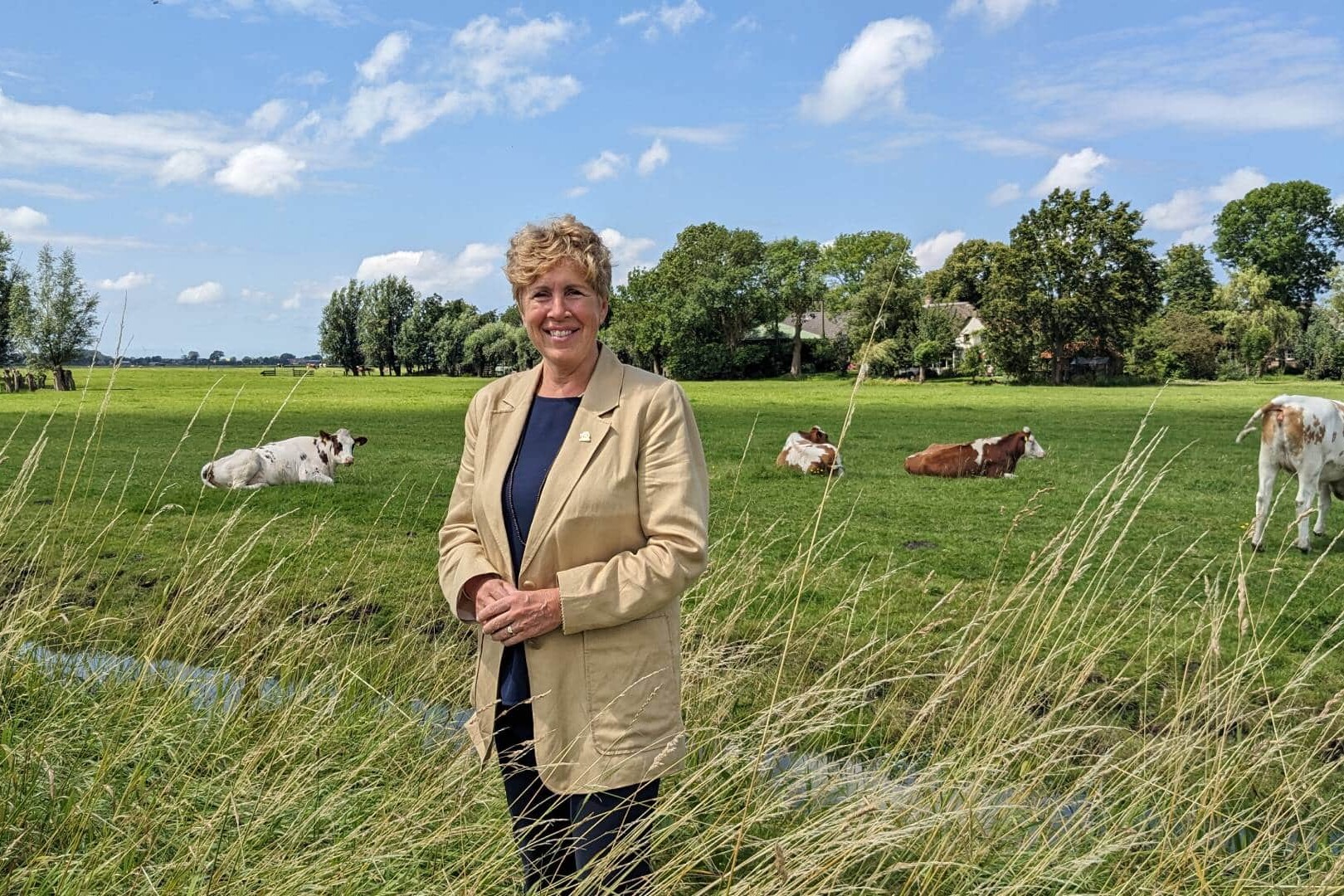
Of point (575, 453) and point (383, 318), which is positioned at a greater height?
point (383, 318)

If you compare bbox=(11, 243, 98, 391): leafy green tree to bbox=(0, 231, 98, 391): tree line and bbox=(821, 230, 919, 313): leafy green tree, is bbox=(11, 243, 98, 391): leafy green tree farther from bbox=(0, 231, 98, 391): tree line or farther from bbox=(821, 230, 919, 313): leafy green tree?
bbox=(821, 230, 919, 313): leafy green tree

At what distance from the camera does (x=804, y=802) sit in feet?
11.3

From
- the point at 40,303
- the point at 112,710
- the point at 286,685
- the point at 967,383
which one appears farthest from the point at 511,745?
the point at 40,303

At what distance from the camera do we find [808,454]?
15.4m

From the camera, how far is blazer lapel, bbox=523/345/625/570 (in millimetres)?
2490

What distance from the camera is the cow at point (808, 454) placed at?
15.1 m

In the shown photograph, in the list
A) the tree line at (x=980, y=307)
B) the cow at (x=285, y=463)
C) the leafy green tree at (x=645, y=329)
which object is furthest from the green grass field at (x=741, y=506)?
the leafy green tree at (x=645, y=329)

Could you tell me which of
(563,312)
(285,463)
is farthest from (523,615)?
(285,463)

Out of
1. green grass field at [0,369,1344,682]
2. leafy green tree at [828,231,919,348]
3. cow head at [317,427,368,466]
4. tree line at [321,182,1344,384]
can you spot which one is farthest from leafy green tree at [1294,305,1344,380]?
cow head at [317,427,368,466]

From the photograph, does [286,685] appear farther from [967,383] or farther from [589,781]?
[967,383]

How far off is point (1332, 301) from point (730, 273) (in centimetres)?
4778

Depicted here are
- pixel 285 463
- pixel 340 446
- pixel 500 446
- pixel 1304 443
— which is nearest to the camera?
pixel 500 446

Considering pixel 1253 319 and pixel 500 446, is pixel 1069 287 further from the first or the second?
pixel 500 446

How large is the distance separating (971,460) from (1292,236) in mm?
103888
